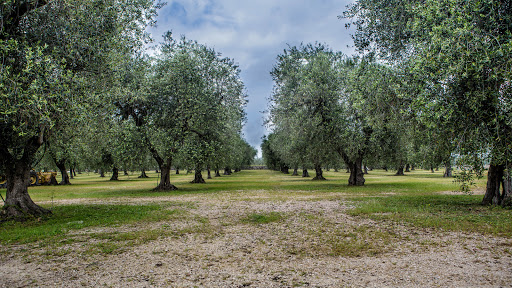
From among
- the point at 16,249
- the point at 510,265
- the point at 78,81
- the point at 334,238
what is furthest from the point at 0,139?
the point at 510,265

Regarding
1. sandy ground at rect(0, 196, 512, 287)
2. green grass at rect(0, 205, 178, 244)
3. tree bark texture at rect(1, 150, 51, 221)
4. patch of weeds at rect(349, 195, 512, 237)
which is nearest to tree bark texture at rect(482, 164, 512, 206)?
patch of weeds at rect(349, 195, 512, 237)

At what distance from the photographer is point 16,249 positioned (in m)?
8.48

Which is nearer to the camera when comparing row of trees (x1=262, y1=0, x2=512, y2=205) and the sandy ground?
the sandy ground

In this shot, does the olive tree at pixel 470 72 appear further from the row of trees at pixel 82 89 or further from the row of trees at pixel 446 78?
the row of trees at pixel 82 89

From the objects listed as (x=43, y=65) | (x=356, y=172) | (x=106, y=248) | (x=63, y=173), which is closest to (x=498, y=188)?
(x=106, y=248)

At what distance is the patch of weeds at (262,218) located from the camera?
12117mm

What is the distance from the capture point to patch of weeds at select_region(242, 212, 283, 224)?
1212 centimetres

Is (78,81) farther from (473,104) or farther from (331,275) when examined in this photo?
(473,104)

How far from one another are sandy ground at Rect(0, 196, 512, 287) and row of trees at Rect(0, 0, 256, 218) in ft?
15.6

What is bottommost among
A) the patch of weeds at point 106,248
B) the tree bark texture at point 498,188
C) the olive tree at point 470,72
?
the patch of weeds at point 106,248

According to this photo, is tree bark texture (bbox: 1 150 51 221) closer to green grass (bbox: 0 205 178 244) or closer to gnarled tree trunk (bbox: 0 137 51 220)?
gnarled tree trunk (bbox: 0 137 51 220)

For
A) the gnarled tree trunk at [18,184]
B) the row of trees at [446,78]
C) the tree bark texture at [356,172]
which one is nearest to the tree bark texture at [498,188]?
the row of trees at [446,78]

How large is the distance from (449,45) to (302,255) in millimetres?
10001

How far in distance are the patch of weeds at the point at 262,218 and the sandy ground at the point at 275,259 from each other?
1.30 m
